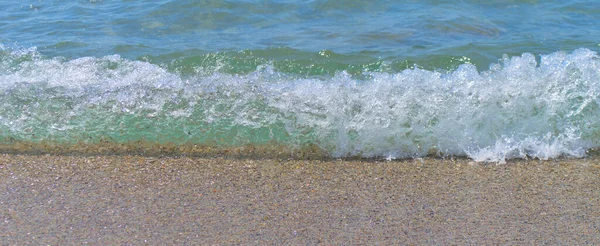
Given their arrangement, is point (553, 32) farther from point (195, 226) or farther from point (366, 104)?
point (195, 226)

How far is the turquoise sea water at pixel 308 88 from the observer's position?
434 cm

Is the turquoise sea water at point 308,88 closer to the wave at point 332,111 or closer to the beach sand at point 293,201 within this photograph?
the wave at point 332,111

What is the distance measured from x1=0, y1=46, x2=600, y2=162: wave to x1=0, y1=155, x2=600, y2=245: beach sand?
235 mm

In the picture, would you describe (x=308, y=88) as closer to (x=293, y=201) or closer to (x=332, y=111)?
(x=332, y=111)

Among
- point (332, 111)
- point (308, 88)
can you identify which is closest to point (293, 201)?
point (332, 111)

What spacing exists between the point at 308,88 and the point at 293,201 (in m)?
1.46

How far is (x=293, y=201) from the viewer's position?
3.52m

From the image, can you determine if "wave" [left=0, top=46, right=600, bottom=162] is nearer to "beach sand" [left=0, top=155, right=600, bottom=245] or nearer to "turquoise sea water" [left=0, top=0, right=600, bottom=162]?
"turquoise sea water" [left=0, top=0, right=600, bottom=162]

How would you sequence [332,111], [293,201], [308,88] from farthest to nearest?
[308,88], [332,111], [293,201]

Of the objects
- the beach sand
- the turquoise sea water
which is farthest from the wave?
the beach sand

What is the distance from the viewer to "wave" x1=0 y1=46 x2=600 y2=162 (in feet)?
14.1

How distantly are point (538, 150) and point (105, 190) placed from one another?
2.70 meters

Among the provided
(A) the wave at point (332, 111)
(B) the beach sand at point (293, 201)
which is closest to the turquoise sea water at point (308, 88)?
(A) the wave at point (332, 111)

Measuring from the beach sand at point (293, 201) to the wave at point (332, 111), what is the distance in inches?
9.3
